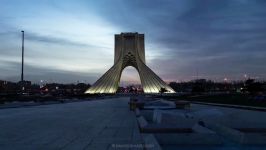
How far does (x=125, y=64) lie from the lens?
242ft

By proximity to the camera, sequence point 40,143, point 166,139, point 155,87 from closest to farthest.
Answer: point 40,143 < point 166,139 < point 155,87

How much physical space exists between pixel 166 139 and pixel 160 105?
32.7 feet

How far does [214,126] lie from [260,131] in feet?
3.44

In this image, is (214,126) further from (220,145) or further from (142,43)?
(142,43)

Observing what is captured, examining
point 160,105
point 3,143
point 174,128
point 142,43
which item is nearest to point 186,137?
point 174,128

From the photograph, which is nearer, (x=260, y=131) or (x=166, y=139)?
(x=166, y=139)

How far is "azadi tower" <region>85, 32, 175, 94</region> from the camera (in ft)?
204

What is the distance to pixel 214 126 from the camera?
8875mm

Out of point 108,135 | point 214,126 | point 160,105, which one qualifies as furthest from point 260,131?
point 160,105

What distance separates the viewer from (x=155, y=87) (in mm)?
61625

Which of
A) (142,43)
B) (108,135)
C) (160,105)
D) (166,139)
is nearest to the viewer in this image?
(166,139)

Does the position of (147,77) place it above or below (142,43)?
below

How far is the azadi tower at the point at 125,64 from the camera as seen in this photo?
62156 millimetres

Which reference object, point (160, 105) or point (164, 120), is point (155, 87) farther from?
point (164, 120)
